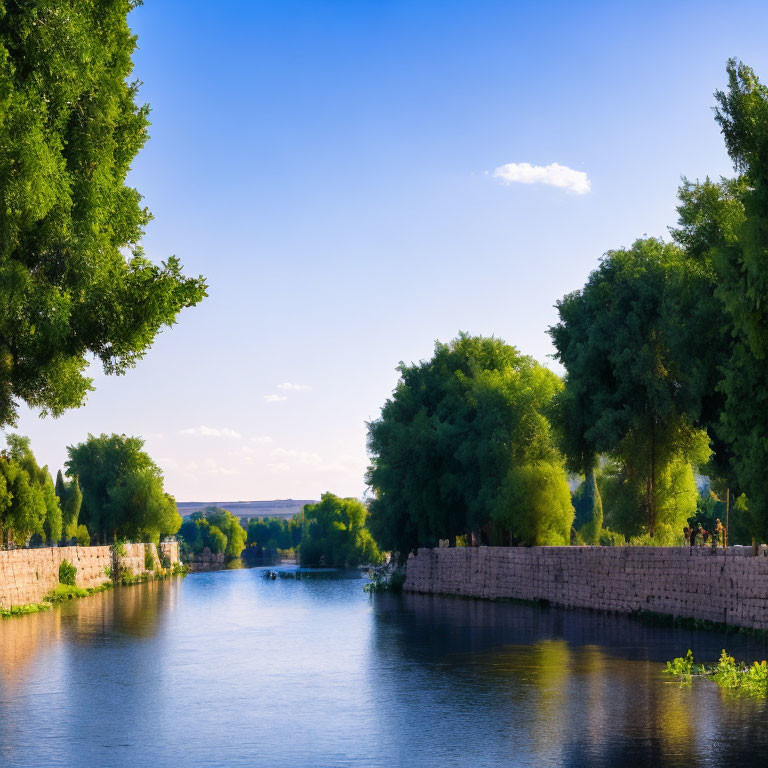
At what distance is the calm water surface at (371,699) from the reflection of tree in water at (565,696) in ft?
0.12

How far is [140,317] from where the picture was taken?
1719cm

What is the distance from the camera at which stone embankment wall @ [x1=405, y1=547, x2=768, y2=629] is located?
24.2m

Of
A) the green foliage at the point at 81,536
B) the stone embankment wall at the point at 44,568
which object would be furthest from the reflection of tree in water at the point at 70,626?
the green foliage at the point at 81,536

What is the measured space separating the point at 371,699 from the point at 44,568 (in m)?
34.3

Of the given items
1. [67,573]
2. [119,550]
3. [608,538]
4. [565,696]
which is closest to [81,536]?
[119,550]

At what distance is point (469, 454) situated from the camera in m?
45.5

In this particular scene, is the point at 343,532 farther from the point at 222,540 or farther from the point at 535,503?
the point at 535,503

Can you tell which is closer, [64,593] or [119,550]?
[64,593]

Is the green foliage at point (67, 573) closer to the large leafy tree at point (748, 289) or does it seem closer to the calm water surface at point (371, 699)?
the calm water surface at point (371, 699)

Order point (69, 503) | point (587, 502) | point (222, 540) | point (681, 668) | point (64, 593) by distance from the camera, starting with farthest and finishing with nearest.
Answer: point (222, 540) < point (69, 503) < point (587, 502) < point (64, 593) < point (681, 668)

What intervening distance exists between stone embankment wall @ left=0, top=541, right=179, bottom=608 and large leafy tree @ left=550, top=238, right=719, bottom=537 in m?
21.3

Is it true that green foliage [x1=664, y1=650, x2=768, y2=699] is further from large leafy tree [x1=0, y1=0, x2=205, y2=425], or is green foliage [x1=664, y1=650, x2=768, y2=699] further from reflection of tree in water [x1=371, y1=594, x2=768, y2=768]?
large leafy tree [x1=0, y1=0, x2=205, y2=425]

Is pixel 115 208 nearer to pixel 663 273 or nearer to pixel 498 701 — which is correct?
pixel 498 701

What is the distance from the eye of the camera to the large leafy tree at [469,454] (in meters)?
42.2
